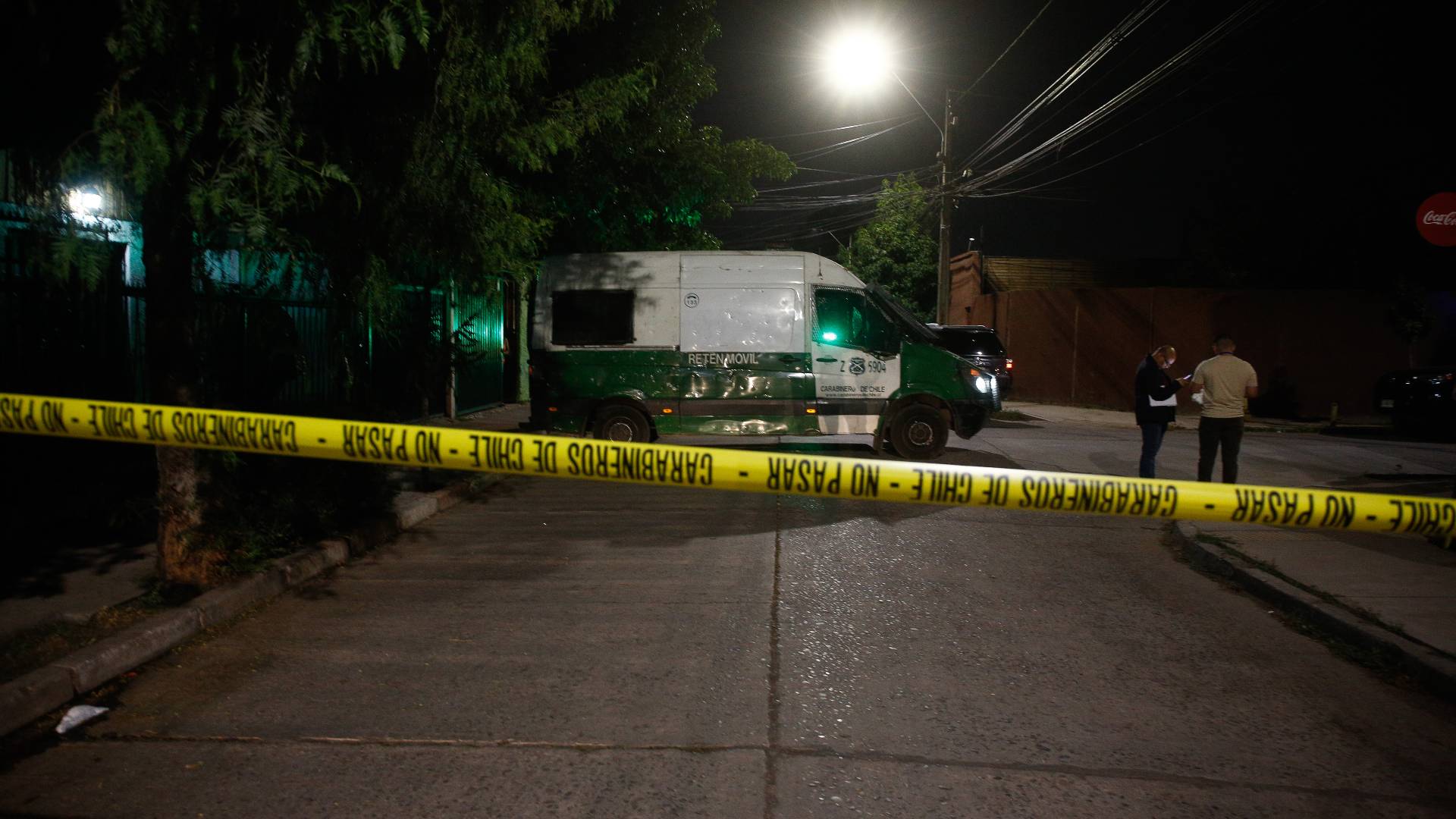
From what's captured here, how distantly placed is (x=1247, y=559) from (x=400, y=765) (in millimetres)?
6269

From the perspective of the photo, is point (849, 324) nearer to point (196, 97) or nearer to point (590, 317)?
point (590, 317)

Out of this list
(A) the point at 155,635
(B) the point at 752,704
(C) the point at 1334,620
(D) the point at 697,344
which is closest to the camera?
(B) the point at 752,704

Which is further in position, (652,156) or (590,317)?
(652,156)

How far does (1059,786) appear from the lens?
3.77 metres

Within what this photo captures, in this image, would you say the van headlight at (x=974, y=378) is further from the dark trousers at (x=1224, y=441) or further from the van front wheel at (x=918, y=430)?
the dark trousers at (x=1224, y=441)

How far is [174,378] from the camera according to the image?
19.6ft

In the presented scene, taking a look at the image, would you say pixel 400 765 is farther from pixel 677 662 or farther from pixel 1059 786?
pixel 1059 786

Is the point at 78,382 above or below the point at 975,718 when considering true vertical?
above

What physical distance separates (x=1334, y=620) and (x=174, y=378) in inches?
277

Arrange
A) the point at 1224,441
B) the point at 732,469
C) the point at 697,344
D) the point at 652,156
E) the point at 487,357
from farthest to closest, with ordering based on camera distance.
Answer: the point at 487,357 → the point at 652,156 → the point at 697,344 → the point at 1224,441 → the point at 732,469

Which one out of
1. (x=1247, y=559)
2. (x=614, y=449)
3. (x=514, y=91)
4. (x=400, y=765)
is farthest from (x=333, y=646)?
(x=1247, y=559)

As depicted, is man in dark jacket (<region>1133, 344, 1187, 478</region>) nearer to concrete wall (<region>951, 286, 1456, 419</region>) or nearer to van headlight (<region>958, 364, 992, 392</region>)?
van headlight (<region>958, 364, 992, 392</region>)

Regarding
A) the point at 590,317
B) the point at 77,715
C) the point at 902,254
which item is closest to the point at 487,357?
the point at 590,317

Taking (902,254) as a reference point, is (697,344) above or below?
below
